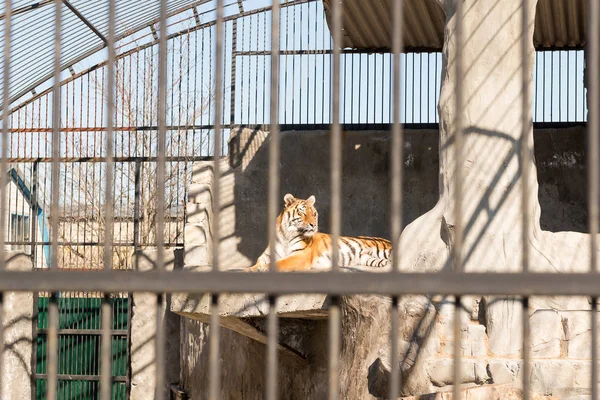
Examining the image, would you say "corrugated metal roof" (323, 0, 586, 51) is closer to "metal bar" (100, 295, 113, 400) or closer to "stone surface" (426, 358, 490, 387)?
"stone surface" (426, 358, 490, 387)

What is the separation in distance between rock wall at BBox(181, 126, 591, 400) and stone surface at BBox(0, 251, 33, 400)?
1.91 m

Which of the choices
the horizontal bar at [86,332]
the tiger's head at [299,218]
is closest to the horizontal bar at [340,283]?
the tiger's head at [299,218]

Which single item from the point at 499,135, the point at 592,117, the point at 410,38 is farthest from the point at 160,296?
the point at 410,38

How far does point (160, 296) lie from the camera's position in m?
2.38

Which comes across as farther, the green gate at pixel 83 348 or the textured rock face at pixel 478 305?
the green gate at pixel 83 348

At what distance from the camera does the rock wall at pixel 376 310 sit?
5.61 meters

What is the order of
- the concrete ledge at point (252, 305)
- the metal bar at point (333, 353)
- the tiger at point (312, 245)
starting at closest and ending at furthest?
the metal bar at point (333, 353)
the concrete ledge at point (252, 305)
the tiger at point (312, 245)

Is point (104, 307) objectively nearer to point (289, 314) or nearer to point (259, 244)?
point (289, 314)

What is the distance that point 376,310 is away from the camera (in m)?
6.25

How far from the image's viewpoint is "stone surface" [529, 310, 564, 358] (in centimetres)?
565

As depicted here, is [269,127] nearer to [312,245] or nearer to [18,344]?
[312,245]

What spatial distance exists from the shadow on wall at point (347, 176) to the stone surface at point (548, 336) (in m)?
5.51

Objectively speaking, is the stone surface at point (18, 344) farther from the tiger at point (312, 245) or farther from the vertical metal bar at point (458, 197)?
the vertical metal bar at point (458, 197)

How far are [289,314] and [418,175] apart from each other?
4222 millimetres
